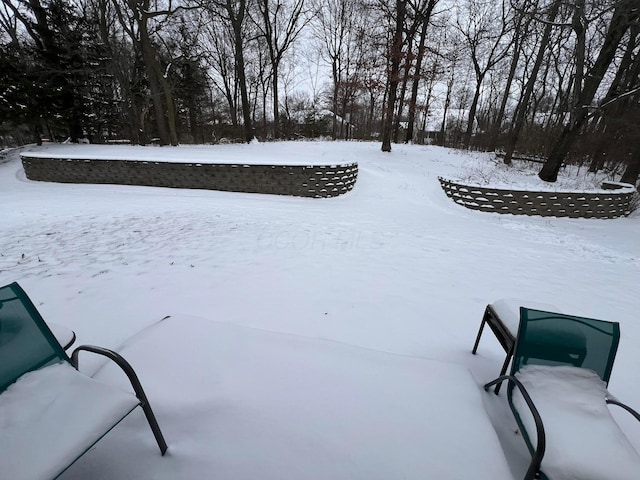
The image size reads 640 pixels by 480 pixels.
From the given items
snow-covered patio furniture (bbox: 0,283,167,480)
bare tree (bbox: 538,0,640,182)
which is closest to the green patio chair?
snow-covered patio furniture (bbox: 0,283,167,480)

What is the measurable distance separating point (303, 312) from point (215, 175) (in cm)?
711

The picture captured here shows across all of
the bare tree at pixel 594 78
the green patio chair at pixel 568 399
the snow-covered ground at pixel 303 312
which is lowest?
the snow-covered ground at pixel 303 312

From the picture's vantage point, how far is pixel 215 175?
8.91m

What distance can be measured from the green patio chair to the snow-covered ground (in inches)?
13.2

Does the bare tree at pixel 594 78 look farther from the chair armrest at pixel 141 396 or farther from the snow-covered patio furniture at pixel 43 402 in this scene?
the snow-covered patio furniture at pixel 43 402

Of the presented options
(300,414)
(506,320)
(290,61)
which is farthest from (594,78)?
(290,61)

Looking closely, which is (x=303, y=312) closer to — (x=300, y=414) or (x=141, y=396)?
(x=300, y=414)

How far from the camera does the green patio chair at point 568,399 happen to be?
1.40 metres

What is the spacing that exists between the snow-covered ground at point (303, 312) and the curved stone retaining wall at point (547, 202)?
1.51ft

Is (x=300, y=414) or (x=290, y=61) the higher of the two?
(x=290, y=61)

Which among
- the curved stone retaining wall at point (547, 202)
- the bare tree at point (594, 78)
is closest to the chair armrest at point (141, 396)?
the curved stone retaining wall at point (547, 202)

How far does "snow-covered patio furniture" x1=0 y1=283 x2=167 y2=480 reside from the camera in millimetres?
1173

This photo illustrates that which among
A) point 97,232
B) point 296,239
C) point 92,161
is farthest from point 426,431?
point 92,161

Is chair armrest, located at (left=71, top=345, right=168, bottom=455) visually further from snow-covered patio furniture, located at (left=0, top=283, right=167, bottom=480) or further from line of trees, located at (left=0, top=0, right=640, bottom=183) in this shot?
line of trees, located at (left=0, top=0, right=640, bottom=183)
